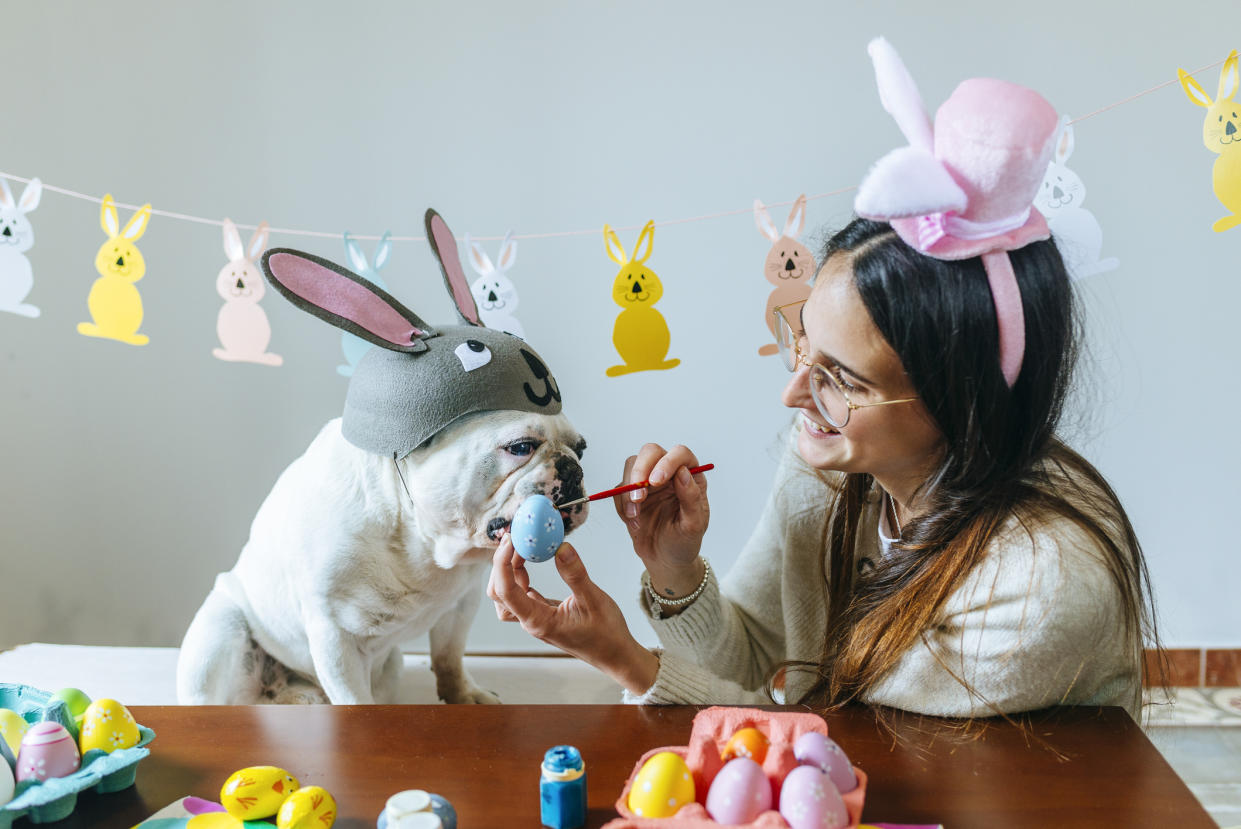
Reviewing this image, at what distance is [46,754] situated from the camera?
2.47 ft

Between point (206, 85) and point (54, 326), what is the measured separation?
586mm

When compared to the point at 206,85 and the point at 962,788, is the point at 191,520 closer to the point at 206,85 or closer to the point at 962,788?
the point at 206,85

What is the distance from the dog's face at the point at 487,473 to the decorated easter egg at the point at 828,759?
0.47m

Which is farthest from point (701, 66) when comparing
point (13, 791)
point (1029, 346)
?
point (13, 791)

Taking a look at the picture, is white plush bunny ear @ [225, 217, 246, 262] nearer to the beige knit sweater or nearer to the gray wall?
the gray wall

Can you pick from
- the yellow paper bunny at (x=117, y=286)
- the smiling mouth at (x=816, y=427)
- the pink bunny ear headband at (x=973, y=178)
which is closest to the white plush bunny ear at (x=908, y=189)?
the pink bunny ear headband at (x=973, y=178)

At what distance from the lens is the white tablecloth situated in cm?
146

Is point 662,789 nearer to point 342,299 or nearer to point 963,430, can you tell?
point 963,430

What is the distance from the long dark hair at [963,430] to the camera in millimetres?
911

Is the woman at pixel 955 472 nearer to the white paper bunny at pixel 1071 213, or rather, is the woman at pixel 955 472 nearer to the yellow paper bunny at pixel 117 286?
the white paper bunny at pixel 1071 213

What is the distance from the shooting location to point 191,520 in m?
2.02

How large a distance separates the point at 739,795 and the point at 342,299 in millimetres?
700

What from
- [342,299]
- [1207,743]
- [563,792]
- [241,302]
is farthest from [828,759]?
[1207,743]

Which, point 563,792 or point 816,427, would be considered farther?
point 816,427
